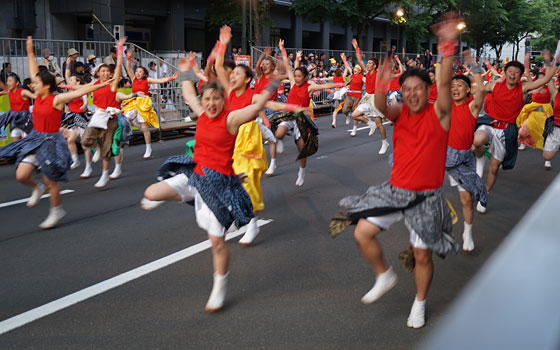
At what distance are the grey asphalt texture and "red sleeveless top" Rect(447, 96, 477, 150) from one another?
1125 millimetres

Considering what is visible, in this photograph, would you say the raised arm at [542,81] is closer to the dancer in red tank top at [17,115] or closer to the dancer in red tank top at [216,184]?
the dancer in red tank top at [216,184]

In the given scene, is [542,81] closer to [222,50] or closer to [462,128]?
[462,128]

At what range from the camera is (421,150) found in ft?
13.4

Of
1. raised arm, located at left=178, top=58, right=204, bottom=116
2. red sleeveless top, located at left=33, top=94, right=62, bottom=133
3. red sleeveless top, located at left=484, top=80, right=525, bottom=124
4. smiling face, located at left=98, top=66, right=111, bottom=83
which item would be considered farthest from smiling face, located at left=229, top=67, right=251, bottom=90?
red sleeveless top, located at left=484, top=80, right=525, bottom=124

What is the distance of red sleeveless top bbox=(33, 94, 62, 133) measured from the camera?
6836mm

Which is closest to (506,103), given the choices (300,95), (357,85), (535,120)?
(535,120)

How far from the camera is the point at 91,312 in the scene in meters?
4.47

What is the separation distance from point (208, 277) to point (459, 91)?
3220 millimetres

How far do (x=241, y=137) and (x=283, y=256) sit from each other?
5.35ft

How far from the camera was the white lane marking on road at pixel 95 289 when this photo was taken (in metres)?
4.32

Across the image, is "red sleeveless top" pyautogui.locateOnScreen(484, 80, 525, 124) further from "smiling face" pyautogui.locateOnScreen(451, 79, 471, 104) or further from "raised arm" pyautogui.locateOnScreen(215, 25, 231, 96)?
"raised arm" pyautogui.locateOnScreen(215, 25, 231, 96)

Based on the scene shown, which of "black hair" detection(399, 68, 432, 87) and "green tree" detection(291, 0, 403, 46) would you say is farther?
"green tree" detection(291, 0, 403, 46)

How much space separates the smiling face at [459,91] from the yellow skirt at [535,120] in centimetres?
498

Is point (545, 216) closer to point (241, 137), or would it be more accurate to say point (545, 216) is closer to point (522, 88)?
point (241, 137)
